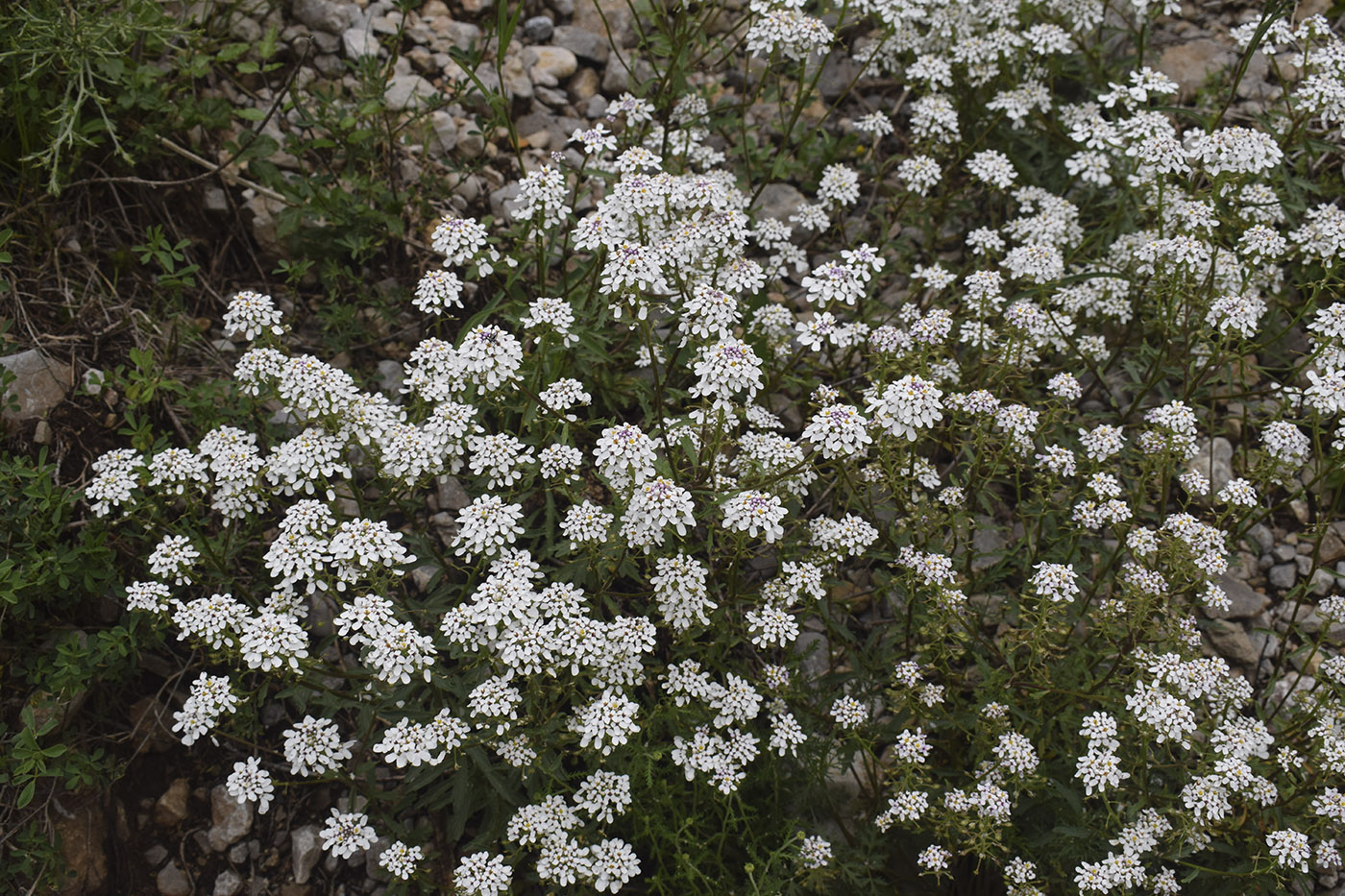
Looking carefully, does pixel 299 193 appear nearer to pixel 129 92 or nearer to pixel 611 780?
pixel 129 92

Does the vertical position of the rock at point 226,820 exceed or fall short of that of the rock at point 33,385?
it falls short

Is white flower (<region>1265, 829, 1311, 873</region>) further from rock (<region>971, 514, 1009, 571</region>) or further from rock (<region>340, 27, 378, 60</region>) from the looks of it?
rock (<region>340, 27, 378, 60</region>)

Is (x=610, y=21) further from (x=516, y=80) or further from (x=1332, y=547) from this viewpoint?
(x=1332, y=547)

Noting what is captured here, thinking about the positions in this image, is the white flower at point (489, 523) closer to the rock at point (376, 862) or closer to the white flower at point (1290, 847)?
the rock at point (376, 862)

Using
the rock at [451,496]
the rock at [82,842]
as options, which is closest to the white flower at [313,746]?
the rock at [82,842]

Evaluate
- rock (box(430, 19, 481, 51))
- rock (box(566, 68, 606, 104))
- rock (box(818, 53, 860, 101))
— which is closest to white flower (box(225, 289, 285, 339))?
rock (box(430, 19, 481, 51))

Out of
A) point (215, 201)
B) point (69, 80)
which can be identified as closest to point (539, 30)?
point (215, 201)
